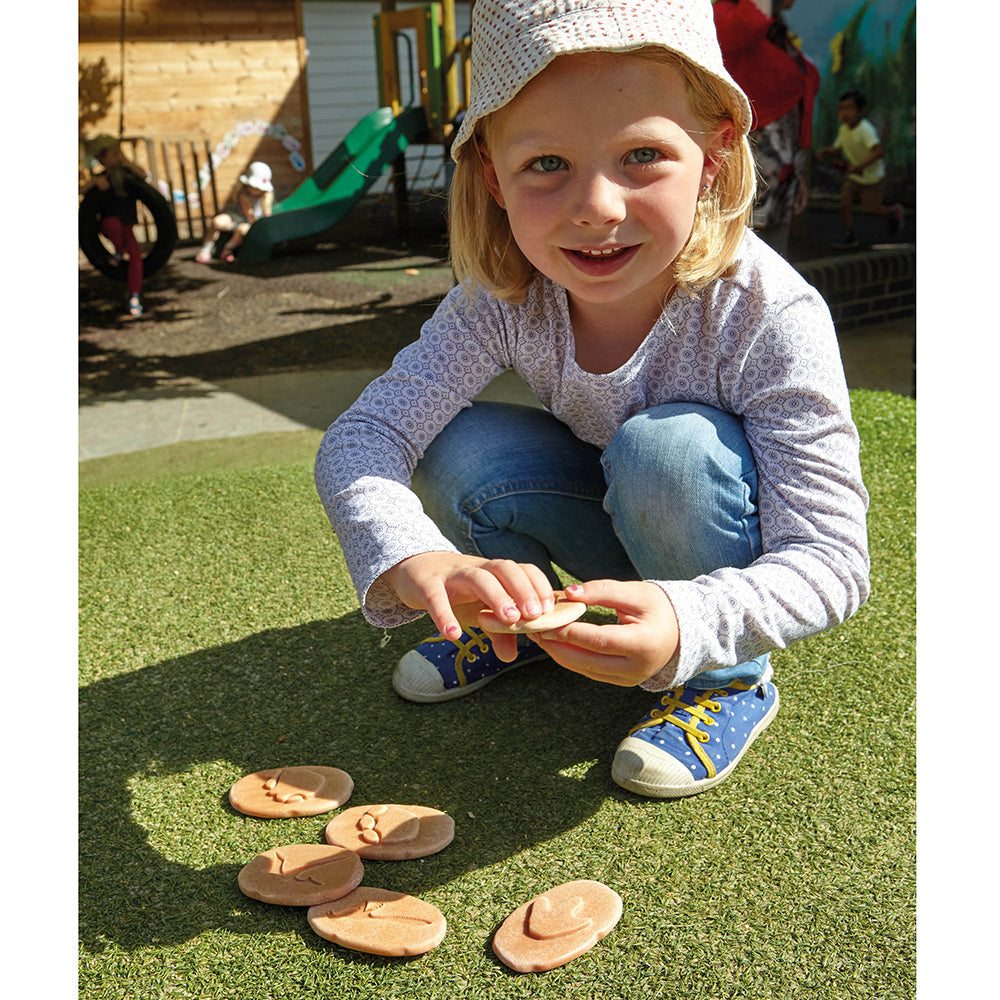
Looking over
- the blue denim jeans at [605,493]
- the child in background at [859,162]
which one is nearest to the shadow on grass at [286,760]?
the blue denim jeans at [605,493]

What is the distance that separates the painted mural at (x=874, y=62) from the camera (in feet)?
24.2

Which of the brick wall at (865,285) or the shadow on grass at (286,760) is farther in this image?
the brick wall at (865,285)

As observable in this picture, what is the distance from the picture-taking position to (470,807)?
155 cm

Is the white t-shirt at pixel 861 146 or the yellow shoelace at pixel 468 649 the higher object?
the white t-shirt at pixel 861 146

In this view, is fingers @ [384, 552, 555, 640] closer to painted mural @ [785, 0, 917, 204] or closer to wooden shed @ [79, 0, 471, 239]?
painted mural @ [785, 0, 917, 204]

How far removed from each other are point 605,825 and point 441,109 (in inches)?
311

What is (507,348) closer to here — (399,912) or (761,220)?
(399,912)

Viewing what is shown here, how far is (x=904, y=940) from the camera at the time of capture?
Result: 1263 millimetres

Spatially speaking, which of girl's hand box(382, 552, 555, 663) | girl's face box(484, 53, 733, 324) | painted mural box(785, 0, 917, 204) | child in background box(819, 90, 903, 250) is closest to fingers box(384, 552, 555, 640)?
girl's hand box(382, 552, 555, 663)

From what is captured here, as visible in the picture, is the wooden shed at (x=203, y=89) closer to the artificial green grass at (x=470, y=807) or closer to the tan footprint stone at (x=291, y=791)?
the artificial green grass at (x=470, y=807)

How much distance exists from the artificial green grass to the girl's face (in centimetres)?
75

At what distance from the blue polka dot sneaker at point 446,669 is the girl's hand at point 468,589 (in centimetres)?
45

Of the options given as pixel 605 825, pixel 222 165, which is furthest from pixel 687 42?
pixel 222 165

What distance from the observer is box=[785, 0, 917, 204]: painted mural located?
7375mm
